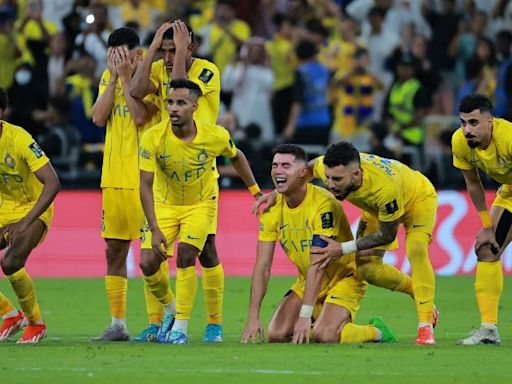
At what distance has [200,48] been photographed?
2097 centimetres

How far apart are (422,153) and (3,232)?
9860 mm

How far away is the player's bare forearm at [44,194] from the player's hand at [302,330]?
2271mm

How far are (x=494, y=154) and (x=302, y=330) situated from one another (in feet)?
7.08

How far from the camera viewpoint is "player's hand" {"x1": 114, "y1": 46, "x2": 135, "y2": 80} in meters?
11.9

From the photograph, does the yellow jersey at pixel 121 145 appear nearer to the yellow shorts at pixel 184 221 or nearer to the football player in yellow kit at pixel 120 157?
the football player in yellow kit at pixel 120 157

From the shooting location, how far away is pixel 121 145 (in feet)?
39.9

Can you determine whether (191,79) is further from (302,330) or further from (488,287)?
(488,287)

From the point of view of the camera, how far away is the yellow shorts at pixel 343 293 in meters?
11.6

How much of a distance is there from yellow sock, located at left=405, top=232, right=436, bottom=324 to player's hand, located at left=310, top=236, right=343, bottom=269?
2.05 feet

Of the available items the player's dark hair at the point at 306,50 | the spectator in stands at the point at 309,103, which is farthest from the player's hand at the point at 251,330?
the player's dark hair at the point at 306,50

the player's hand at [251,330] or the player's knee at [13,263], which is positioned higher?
the player's knee at [13,263]

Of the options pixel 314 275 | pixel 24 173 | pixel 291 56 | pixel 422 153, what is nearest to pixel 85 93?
pixel 291 56

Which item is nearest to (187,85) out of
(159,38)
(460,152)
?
(159,38)

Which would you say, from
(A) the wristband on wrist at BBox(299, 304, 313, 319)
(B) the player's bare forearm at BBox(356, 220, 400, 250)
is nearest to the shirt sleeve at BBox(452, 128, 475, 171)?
(B) the player's bare forearm at BBox(356, 220, 400, 250)
